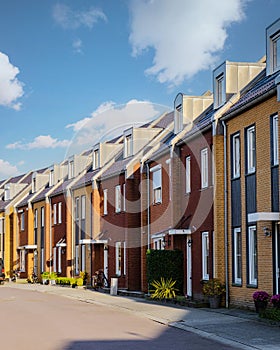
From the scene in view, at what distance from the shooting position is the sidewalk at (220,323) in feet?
53.1

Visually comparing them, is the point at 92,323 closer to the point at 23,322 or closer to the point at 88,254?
the point at 23,322

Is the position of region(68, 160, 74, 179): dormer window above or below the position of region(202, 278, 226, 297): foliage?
above

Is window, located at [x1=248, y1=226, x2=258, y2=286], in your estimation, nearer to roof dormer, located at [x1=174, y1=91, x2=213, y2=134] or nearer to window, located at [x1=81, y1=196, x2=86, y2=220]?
roof dormer, located at [x1=174, y1=91, x2=213, y2=134]

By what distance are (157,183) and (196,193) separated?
18.1ft

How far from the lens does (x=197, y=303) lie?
2544 centimetres

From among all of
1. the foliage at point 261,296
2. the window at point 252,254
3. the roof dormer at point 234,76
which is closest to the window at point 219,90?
the roof dormer at point 234,76

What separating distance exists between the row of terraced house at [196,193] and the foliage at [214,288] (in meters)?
0.22

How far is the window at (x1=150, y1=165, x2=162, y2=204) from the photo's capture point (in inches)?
1312

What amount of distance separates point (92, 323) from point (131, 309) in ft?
18.4

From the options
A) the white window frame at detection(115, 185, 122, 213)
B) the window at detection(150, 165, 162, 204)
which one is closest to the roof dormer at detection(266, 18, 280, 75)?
the window at detection(150, 165, 162, 204)

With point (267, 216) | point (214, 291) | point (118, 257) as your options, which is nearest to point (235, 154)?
point (267, 216)

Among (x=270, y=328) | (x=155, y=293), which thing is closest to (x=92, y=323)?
(x=270, y=328)

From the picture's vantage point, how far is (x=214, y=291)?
24812 mm

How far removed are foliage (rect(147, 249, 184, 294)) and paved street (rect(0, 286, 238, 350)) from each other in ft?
13.6
